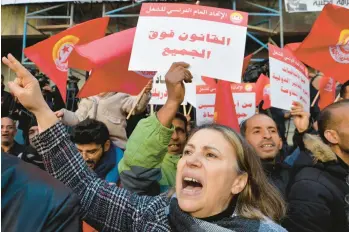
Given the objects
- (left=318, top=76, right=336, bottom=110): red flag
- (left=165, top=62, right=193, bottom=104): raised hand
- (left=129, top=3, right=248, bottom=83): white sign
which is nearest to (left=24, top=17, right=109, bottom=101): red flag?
(left=129, top=3, right=248, bottom=83): white sign

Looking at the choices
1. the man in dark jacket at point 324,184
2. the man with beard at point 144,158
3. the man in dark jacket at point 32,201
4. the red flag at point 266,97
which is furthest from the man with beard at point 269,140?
the man in dark jacket at point 32,201

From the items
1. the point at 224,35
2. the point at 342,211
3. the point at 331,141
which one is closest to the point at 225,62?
the point at 224,35

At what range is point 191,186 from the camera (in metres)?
1.68

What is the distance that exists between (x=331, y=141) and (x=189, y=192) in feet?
3.20

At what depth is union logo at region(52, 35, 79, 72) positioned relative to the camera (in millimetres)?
3270

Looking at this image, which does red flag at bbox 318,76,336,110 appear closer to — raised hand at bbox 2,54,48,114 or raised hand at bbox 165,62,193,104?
raised hand at bbox 165,62,193,104

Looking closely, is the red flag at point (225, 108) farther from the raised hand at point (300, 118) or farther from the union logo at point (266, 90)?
the union logo at point (266, 90)

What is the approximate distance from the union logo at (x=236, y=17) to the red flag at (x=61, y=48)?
40.1 inches

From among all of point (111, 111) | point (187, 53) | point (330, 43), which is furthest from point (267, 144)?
point (111, 111)

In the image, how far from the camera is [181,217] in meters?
1.57

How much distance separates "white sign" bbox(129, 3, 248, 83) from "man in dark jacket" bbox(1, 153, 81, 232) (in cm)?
150

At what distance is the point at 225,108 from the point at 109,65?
0.80m

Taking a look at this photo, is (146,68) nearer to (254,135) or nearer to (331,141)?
(254,135)

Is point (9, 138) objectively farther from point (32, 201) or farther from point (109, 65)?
point (32, 201)
